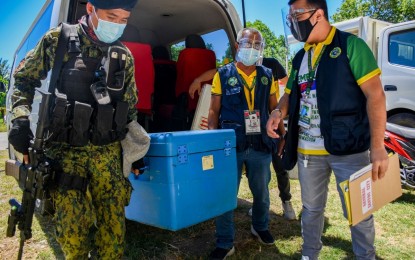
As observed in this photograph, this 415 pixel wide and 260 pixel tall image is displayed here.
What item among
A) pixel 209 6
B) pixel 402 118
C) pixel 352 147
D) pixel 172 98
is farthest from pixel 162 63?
pixel 402 118

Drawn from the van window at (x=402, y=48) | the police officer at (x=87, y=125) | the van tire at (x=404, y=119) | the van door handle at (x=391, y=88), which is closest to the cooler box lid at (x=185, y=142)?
the police officer at (x=87, y=125)

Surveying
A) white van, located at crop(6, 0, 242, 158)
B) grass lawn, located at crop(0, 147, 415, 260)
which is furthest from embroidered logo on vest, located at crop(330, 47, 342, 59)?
white van, located at crop(6, 0, 242, 158)

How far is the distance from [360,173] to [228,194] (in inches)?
33.3

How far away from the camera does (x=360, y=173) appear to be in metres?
1.67

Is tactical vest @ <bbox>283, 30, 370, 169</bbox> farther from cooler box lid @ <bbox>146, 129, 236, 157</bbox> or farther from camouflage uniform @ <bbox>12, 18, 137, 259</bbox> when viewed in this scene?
camouflage uniform @ <bbox>12, 18, 137, 259</bbox>

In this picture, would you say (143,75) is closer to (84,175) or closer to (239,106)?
(239,106)

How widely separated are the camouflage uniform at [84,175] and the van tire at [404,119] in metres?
4.71

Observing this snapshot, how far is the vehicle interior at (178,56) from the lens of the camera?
324cm

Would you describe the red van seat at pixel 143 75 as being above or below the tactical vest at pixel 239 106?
above

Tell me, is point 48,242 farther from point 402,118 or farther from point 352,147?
point 402,118

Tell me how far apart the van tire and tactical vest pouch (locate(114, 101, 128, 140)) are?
479cm

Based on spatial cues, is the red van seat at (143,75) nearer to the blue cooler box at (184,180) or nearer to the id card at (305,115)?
the blue cooler box at (184,180)

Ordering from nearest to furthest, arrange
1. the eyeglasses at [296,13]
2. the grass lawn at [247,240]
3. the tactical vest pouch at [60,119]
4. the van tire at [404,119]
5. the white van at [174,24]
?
1. the tactical vest pouch at [60,119]
2. the eyeglasses at [296,13]
3. the grass lawn at [247,240]
4. the white van at [174,24]
5. the van tire at [404,119]

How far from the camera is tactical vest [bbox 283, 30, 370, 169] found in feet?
5.87
